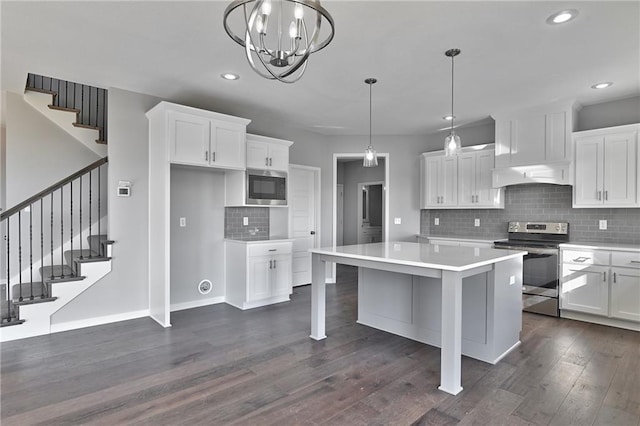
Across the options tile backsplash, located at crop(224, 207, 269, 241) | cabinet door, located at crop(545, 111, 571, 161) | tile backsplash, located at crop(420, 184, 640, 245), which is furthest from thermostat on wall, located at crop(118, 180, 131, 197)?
cabinet door, located at crop(545, 111, 571, 161)

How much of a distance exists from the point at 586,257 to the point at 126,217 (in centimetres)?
530

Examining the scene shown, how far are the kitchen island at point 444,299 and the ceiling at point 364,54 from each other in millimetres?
1760

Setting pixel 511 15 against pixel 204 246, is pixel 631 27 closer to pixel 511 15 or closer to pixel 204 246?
pixel 511 15

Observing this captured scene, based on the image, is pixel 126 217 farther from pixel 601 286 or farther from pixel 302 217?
pixel 601 286

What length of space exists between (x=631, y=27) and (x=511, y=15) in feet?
3.23

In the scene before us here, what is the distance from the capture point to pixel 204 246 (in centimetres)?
466

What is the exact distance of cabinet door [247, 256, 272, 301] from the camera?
4.45 metres

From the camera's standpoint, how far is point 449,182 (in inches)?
220

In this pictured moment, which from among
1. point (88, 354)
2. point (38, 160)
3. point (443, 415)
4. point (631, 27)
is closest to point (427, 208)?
point (631, 27)

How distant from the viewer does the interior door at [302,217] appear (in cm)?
578

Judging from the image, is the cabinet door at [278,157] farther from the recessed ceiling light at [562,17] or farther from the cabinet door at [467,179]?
the recessed ceiling light at [562,17]


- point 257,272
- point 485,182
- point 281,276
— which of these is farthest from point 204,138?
point 485,182

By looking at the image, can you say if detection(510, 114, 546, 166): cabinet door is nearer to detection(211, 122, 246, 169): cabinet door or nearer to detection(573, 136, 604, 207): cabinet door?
detection(573, 136, 604, 207): cabinet door

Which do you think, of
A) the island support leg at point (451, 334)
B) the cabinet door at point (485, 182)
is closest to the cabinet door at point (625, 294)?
the cabinet door at point (485, 182)
